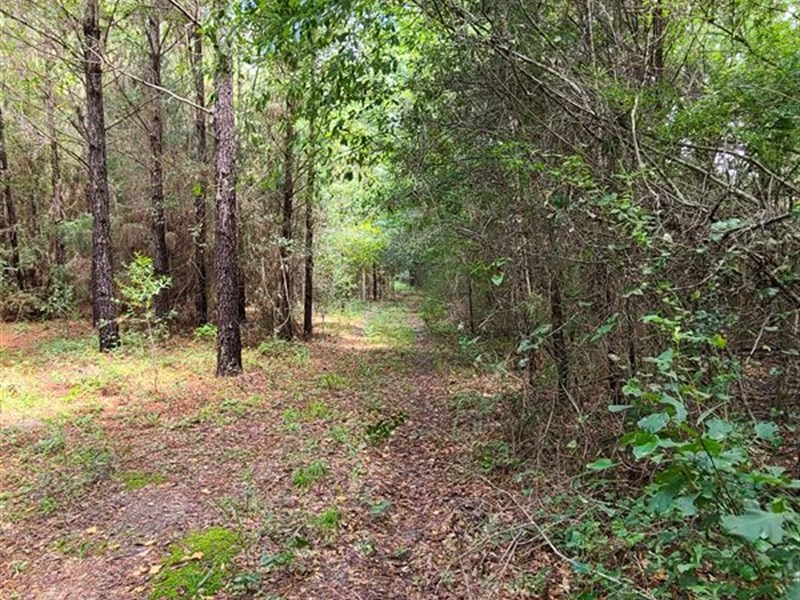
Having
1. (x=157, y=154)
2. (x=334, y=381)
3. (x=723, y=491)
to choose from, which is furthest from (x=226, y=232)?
(x=723, y=491)

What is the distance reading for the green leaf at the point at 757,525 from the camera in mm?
1104

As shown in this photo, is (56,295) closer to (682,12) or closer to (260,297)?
(260,297)

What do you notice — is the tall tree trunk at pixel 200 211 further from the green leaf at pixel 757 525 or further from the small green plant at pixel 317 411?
the green leaf at pixel 757 525

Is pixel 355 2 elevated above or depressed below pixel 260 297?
above

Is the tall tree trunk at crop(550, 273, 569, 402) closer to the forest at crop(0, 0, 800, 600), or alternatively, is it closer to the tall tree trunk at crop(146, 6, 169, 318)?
the forest at crop(0, 0, 800, 600)

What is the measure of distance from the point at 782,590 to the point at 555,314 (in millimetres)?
3091

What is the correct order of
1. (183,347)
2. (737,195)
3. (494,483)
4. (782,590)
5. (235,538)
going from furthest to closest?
(183,347)
(494,483)
(235,538)
(737,195)
(782,590)

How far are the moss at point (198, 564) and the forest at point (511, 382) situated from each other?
0.02 m

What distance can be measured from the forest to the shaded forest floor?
3 cm

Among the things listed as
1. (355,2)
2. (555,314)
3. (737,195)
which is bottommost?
(555,314)

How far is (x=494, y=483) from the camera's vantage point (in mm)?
4262

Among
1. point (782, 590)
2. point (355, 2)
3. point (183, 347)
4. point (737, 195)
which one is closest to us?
point (782, 590)

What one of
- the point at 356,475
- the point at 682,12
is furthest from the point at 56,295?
the point at 682,12

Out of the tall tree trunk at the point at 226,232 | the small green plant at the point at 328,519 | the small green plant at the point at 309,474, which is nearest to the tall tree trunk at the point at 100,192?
the tall tree trunk at the point at 226,232
